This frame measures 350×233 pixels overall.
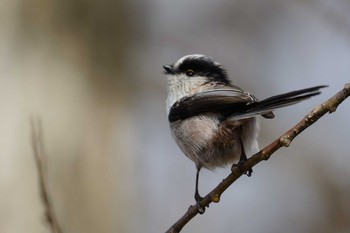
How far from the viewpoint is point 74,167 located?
5078 millimetres

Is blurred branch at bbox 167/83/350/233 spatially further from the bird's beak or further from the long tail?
the bird's beak

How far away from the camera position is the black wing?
7.81 ft

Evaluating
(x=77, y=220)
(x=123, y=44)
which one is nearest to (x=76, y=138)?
(x=77, y=220)

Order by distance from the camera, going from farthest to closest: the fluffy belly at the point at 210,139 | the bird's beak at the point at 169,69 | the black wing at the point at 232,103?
the bird's beak at the point at 169,69 < the fluffy belly at the point at 210,139 < the black wing at the point at 232,103

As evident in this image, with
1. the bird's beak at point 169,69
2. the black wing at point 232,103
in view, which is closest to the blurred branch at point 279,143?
the black wing at point 232,103

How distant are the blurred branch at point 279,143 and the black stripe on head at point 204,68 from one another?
122 centimetres

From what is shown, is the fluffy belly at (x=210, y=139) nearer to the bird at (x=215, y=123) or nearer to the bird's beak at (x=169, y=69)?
the bird at (x=215, y=123)

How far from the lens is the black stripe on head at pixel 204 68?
3756 mm

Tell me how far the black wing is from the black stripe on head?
1.14ft

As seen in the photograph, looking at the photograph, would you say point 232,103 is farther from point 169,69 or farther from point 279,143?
point 169,69

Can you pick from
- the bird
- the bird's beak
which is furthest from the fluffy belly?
the bird's beak

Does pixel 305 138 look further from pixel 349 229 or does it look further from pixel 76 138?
pixel 76 138

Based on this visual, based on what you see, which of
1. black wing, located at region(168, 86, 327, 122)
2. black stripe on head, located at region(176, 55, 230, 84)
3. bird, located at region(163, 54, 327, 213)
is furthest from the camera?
black stripe on head, located at region(176, 55, 230, 84)

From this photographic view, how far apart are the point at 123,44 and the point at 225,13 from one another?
145 centimetres
